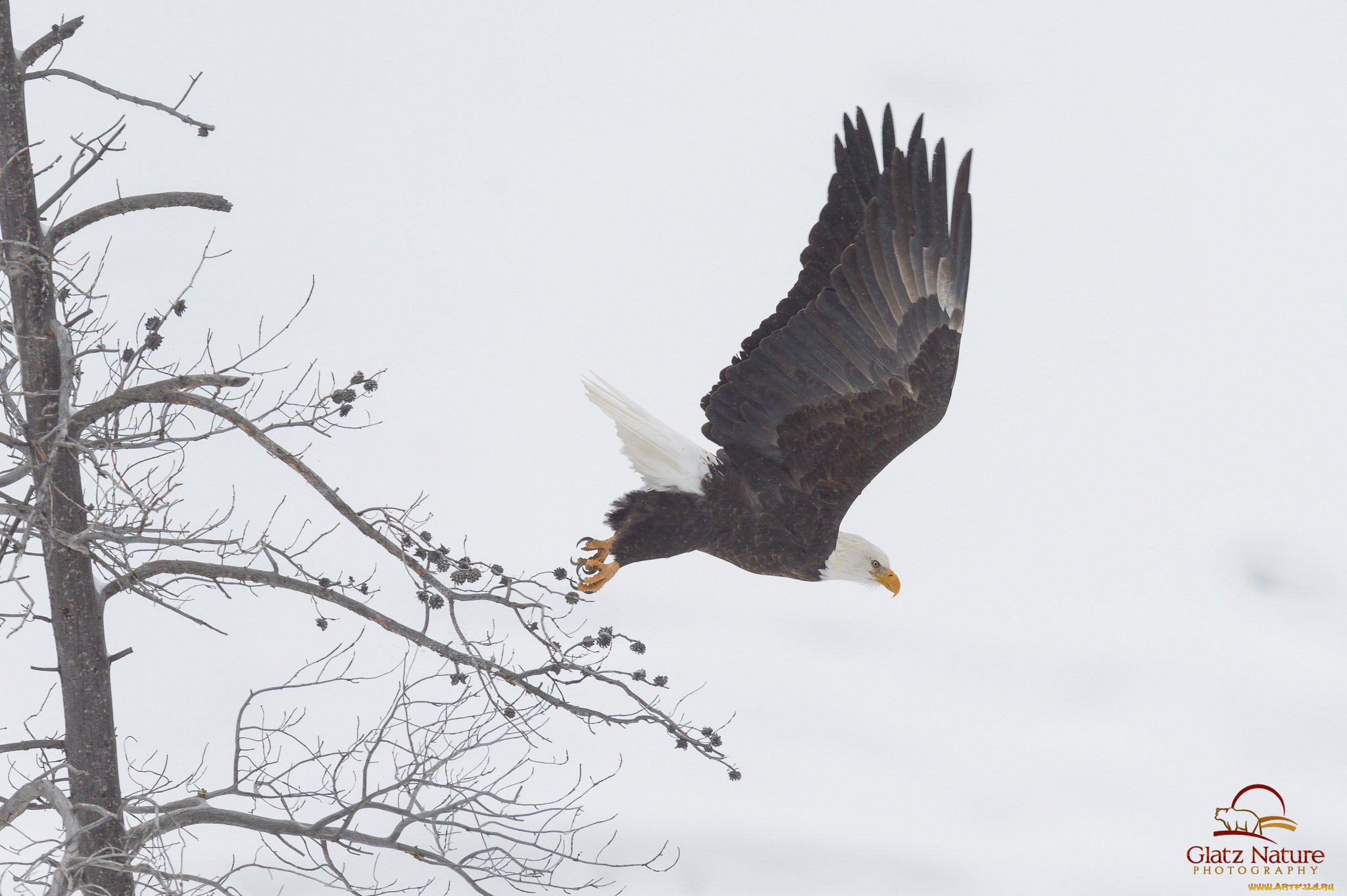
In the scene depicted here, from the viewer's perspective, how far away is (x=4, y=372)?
3619mm

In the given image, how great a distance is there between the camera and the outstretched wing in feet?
16.9

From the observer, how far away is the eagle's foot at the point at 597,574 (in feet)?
17.6

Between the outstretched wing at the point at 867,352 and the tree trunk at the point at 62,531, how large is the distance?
279 cm

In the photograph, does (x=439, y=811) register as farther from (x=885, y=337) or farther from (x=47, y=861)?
(x=885, y=337)

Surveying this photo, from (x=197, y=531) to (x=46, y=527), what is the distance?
0.46 metres

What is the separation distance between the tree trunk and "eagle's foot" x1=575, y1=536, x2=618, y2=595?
2.13 meters

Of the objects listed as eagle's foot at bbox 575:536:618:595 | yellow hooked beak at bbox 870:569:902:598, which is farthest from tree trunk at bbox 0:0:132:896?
yellow hooked beak at bbox 870:569:902:598

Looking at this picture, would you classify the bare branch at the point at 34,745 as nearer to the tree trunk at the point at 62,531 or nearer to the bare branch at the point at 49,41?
the tree trunk at the point at 62,531

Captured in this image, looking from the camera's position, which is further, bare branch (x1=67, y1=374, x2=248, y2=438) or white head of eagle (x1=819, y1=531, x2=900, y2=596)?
white head of eagle (x1=819, y1=531, x2=900, y2=596)

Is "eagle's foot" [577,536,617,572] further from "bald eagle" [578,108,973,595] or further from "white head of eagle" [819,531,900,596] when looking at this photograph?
"white head of eagle" [819,531,900,596]

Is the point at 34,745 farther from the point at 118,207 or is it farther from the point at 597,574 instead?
the point at 597,574

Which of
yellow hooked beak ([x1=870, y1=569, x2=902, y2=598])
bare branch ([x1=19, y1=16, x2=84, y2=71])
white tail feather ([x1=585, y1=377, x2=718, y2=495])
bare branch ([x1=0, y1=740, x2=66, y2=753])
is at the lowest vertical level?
bare branch ([x1=0, y1=740, x2=66, y2=753])

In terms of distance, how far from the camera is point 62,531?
3.80m

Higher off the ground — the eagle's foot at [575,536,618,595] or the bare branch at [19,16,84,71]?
the bare branch at [19,16,84,71]
